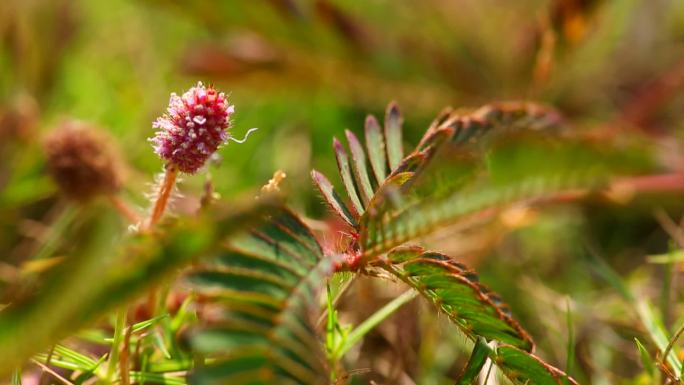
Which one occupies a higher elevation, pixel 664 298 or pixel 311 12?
pixel 311 12

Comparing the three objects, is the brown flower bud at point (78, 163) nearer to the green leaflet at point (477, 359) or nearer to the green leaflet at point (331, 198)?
the green leaflet at point (331, 198)

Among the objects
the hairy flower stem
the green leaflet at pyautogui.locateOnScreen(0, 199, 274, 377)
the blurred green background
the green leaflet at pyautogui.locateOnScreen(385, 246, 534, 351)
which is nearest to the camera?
the green leaflet at pyautogui.locateOnScreen(0, 199, 274, 377)

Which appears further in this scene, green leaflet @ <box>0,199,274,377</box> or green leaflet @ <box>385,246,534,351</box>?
green leaflet @ <box>385,246,534,351</box>

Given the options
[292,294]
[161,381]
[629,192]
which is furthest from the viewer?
[629,192]

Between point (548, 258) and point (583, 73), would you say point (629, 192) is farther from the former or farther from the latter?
point (583, 73)

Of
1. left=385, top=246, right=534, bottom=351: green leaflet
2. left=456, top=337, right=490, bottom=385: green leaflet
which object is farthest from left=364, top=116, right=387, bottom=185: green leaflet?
left=456, top=337, right=490, bottom=385: green leaflet

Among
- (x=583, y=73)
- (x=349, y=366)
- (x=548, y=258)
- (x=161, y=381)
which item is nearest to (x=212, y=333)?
(x=161, y=381)

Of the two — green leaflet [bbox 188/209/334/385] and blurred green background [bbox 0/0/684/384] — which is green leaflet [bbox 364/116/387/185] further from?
blurred green background [bbox 0/0/684/384]
